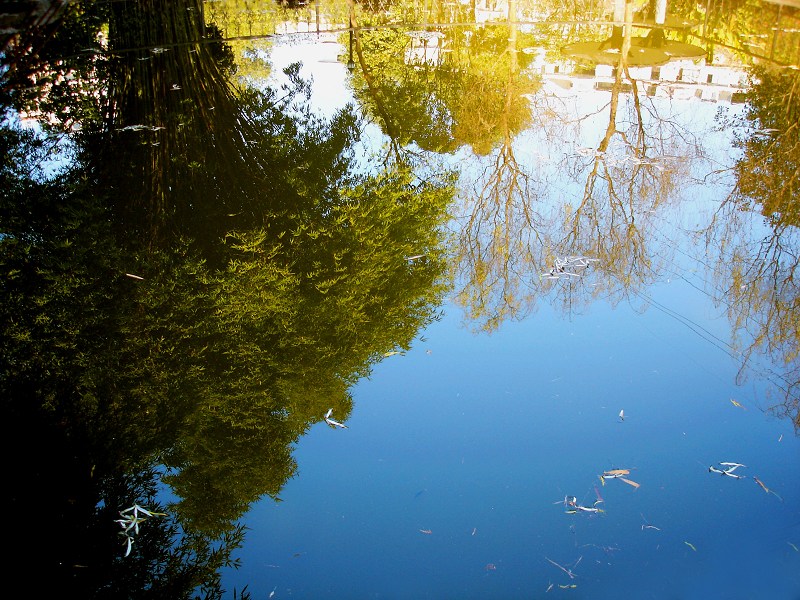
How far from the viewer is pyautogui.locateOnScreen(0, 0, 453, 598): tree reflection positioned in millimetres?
3686

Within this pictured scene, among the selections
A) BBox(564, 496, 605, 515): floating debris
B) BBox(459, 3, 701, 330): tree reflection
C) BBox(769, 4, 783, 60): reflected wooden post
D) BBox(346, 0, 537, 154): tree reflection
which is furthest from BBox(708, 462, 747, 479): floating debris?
BBox(769, 4, 783, 60): reflected wooden post

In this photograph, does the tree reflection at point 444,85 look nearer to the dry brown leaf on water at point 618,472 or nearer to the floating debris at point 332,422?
the floating debris at point 332,422

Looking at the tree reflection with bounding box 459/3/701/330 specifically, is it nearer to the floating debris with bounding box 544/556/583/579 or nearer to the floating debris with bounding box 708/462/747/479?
the floating debris with bounding box 708/462/747/479

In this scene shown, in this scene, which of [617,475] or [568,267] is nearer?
[617,475]

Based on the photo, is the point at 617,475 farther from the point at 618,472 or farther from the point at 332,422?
the point at 332,422

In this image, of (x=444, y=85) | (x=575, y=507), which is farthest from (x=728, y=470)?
(x=444, y=85)

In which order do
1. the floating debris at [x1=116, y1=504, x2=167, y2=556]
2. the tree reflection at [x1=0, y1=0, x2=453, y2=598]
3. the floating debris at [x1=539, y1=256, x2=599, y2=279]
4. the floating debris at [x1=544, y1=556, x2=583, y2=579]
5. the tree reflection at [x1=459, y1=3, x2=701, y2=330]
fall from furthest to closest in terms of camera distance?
the floating debris at [x1=539, y1=256, x2=599, y2=279] < the tree reflection at [x1=459, y1=3, x2=701, y2=330] < the tree reflection at [x1=0, y1=0, x2=453, y2=598] < the floating debris at [x1=116, y1=504, x2=167, y2=556] < the floating debris at [x1=544, y1=556, x2=583, y2=579]

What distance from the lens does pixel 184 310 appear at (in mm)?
4984

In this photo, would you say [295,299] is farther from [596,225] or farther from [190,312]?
[596,225]

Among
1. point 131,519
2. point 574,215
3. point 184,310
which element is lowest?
point 131,519

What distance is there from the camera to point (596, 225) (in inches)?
256

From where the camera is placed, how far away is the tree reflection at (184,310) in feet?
12.1

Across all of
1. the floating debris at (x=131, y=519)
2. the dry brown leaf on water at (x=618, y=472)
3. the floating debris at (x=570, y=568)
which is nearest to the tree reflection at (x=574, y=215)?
the dry brown leaf on water at (x=618, y=472)

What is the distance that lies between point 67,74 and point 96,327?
19.8 ft
